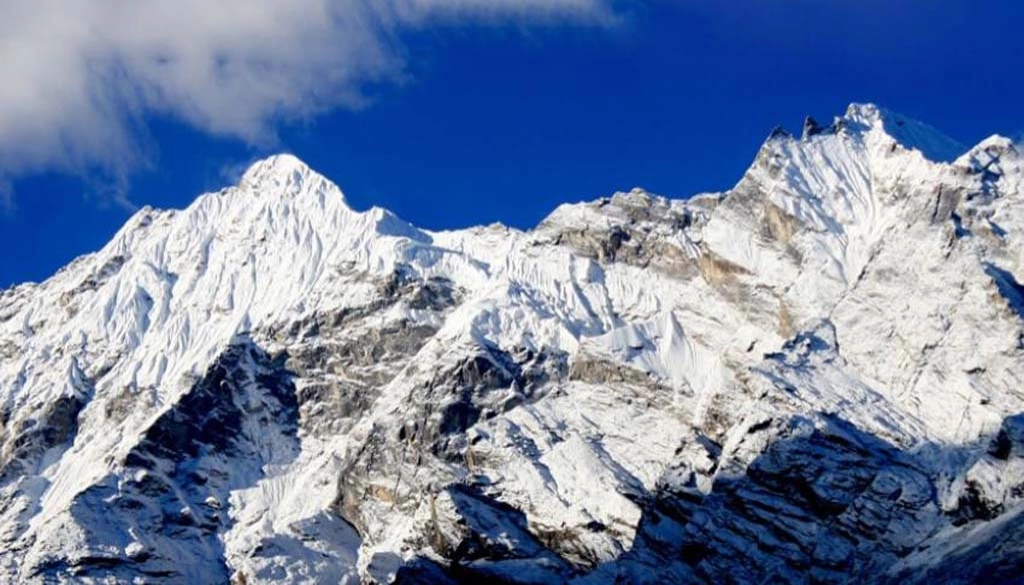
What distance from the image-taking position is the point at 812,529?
150 meters

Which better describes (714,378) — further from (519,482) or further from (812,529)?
(812,529)

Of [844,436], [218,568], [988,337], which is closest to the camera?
[844,436]

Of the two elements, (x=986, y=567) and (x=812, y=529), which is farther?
(x=812, y=529)

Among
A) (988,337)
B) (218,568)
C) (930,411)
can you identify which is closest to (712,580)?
(930,411)

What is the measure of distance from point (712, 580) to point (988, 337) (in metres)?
40.7

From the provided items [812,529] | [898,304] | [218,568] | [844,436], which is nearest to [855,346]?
[898,304]

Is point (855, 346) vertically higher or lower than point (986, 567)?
higher

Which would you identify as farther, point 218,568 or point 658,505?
point 218,568

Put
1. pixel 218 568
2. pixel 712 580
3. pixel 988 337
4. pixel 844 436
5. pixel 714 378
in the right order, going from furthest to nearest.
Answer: pixel 218 568, pixel 714 378, pixel 988 337, pixel 844 436, pixel 712 580

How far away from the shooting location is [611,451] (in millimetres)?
185875

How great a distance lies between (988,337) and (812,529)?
32.7 meters

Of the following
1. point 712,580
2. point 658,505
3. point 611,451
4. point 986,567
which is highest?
point 611,451

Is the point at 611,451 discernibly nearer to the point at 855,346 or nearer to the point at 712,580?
the point at 855,346

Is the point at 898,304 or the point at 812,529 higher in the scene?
the point at 898,304
